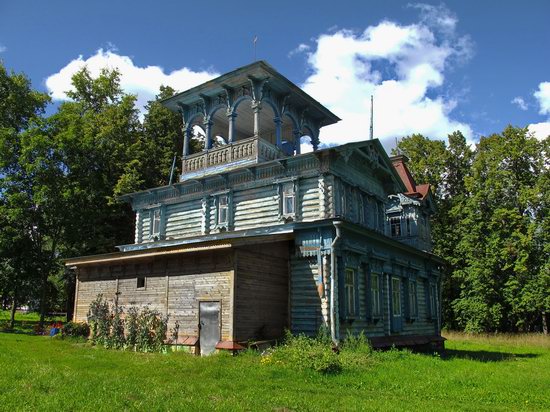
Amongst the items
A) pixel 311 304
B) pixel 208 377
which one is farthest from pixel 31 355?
pixel 311 304

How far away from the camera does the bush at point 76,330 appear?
20.2 metres

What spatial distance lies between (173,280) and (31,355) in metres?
4.88

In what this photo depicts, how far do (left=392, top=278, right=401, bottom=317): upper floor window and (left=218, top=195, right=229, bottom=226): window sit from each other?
322 inches

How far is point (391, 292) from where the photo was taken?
70.8 ft

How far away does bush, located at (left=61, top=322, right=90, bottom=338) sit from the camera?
66.2 ft

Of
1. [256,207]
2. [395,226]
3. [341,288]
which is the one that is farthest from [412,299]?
[256,207]

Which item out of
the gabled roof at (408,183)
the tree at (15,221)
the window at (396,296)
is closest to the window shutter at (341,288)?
the window at (396,296)

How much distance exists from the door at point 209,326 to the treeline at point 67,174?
17.8 m

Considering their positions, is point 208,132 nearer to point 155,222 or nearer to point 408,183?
point 155,222

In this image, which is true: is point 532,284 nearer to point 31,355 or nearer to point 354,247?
point 354,247

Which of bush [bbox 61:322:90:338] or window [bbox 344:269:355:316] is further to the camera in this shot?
bush [bbox 61:322:90:338]

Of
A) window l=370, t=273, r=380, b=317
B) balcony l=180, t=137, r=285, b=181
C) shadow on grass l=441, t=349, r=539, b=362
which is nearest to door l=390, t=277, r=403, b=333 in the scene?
window l=370, t=273, r=380, b=317

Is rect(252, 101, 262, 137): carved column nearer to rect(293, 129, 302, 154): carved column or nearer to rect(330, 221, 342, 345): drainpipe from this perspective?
rect(293, 129, 302, 154): carved column

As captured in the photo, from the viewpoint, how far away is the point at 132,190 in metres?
32.6
